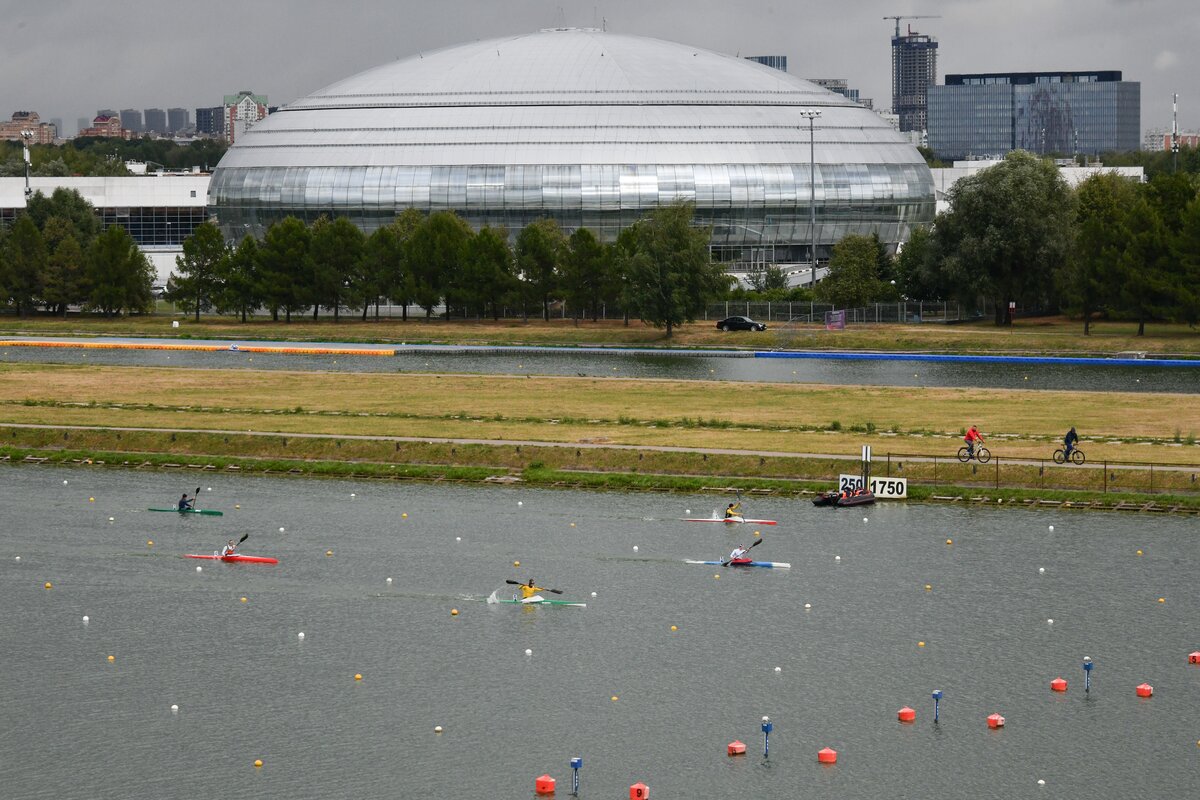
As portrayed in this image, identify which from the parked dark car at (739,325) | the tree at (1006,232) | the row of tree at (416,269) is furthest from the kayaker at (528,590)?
the tree at (1006,232)

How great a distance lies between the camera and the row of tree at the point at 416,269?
15025 centimetres

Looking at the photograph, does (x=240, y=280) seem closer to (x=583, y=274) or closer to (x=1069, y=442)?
(x=583, y=274)

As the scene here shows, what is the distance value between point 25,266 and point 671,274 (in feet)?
207

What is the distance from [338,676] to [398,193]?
138 meters

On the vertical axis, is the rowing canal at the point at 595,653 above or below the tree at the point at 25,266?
below

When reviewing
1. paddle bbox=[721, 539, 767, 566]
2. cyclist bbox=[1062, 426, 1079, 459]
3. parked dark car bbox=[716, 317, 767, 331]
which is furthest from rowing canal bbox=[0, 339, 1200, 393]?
paddle bbox=[721, 539, 767, 566]

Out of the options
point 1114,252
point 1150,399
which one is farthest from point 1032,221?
point 1150,399

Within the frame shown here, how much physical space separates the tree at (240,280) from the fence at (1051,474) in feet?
311

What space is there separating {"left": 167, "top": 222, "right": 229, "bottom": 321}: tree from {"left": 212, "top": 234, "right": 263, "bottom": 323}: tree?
1.03 metres

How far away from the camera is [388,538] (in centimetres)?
6300

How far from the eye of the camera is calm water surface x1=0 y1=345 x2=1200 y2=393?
10700cm

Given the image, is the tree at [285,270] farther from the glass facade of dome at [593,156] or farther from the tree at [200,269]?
the glass facade of dome at [593,156]

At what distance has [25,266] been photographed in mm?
165875

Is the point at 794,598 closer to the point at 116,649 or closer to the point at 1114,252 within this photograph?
the point at 116,649
